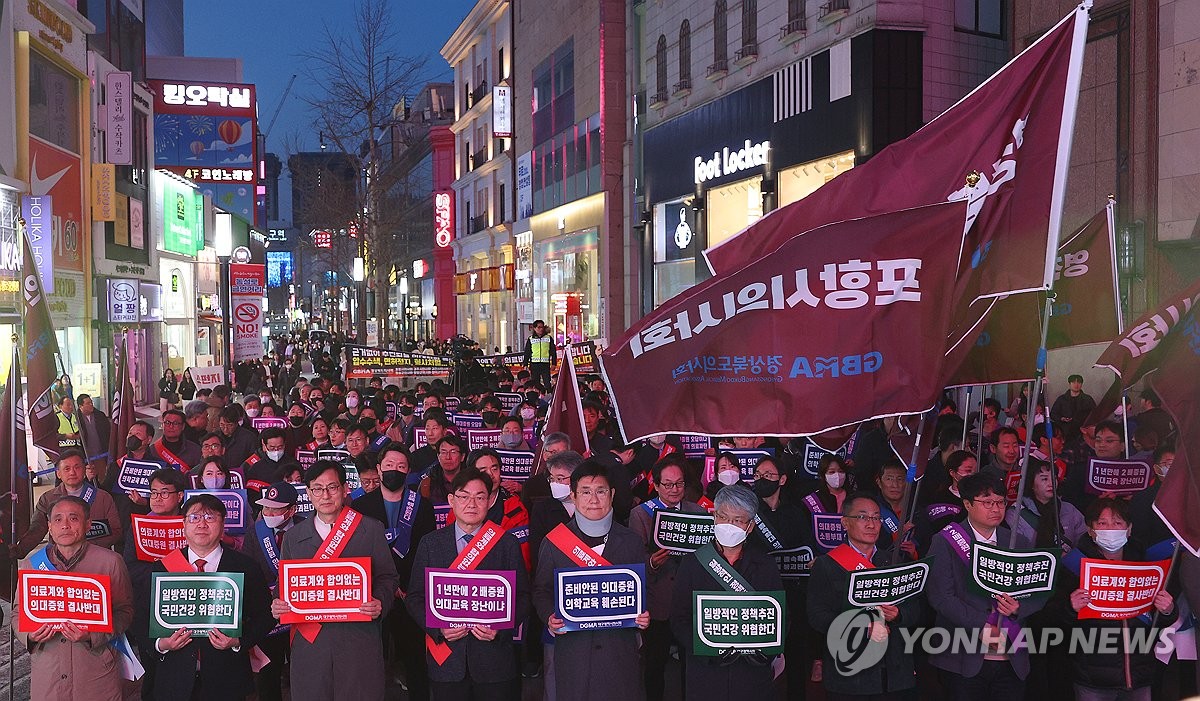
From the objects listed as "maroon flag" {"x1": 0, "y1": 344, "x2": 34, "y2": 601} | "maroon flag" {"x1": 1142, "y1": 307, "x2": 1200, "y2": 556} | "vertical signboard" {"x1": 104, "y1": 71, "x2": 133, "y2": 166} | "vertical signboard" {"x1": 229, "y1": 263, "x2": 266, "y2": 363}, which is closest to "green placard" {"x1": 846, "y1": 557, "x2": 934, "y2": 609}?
"maroon flag" {"x1": 1142, "y1": 307, "x2": 1200, "y2": 556}

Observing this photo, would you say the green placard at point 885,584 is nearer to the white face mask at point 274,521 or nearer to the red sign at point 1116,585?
the red sign at point 1116,585

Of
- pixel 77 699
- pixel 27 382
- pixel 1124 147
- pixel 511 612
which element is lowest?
pixel 77 699

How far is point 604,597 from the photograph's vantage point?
6.48 metres

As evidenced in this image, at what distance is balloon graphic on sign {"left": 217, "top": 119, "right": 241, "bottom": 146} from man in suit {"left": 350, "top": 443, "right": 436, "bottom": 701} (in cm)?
5093

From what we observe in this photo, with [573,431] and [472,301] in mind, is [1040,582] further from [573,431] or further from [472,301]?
[472,301]

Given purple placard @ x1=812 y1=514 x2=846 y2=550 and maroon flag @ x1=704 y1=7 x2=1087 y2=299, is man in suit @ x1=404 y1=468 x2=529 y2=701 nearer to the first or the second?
purple placard @ x1=812 y1=514 x2=846 y2=550

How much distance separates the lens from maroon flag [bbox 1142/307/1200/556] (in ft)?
20.0

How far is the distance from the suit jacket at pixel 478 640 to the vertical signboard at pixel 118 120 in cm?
2660

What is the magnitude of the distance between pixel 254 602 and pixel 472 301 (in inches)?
2447

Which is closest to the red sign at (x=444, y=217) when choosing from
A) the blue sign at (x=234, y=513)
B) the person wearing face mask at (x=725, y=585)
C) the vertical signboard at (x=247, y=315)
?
the vertical signboard at (x=247, y=315)

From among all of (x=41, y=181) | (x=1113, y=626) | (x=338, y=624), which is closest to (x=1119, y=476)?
(x=1113, y=626)

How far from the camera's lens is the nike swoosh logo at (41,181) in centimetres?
2530

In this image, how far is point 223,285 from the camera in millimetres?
45844

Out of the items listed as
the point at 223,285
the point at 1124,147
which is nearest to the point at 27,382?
the point at 1124,147
